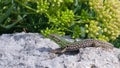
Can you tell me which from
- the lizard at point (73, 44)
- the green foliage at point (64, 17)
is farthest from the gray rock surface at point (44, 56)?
the green foliage at point (64, 17)

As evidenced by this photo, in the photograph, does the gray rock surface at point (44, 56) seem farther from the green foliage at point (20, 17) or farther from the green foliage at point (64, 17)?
the green foliage at point (20, 17)

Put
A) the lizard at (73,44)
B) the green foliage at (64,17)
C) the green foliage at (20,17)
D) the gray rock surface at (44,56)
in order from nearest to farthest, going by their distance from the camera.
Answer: the gray rock surface at (44,56)
the lizard at (73,44)
the green foliage at (64,17)
the green foliage at (20,17)

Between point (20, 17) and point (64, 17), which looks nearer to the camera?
point (64, 17)

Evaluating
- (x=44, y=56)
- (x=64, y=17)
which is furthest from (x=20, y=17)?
(x=44, y=56)

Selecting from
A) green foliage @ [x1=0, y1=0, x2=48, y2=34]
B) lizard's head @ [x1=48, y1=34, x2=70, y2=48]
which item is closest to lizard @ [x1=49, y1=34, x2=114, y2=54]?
lizard's head @ [x1=48, y1=34, x2=70, y2=48]

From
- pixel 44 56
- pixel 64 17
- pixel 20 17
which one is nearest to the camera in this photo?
pixel 44 56

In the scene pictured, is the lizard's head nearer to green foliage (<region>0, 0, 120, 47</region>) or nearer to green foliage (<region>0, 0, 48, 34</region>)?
green foliage (<region>0, 0, 120, 47</region>)

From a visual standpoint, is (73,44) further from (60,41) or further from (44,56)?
(44,56)

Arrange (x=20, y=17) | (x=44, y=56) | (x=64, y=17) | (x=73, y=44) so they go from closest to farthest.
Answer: (x=44, y=56) < (x=73, y=44) < (x=64, y=17) < (x=20, y=17)
